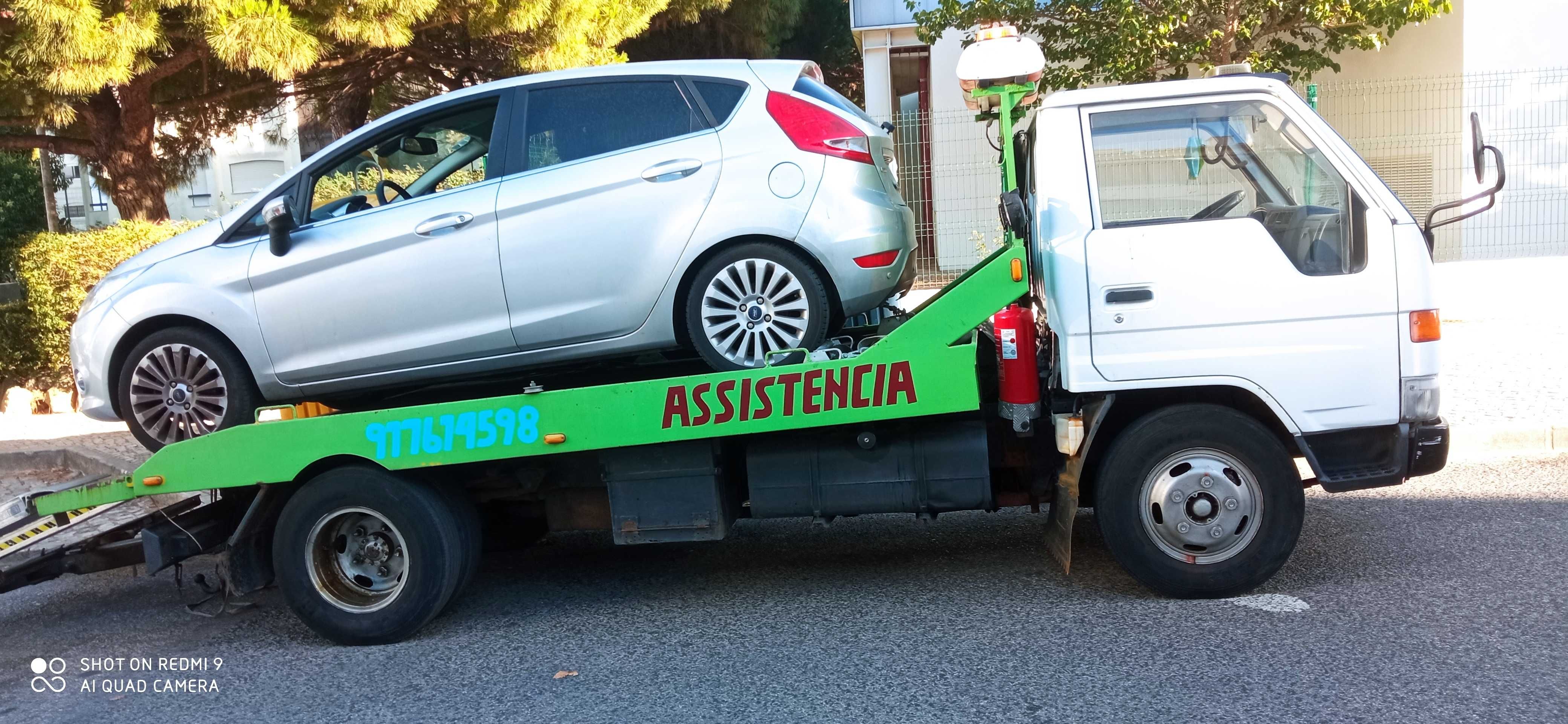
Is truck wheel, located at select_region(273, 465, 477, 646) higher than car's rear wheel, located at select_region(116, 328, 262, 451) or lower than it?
lower

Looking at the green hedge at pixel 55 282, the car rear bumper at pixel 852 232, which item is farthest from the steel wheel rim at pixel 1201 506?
the green hedge at pixel 55 282

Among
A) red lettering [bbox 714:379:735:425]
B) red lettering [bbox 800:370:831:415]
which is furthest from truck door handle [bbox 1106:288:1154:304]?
red lettering [bbox 714:379:735:425]

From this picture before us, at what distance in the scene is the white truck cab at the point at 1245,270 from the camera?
4.80m

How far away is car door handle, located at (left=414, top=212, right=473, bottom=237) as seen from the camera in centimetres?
548

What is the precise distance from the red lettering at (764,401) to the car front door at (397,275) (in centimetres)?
128

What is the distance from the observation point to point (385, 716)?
14.5 ft

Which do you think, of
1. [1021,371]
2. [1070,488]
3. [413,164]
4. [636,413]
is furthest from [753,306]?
[413,164]

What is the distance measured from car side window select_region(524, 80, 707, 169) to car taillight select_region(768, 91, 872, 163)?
1.23 ft

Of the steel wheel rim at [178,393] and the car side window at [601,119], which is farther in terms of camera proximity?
the steel wheel rim at [178,393]

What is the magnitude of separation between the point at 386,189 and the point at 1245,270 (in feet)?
13.1

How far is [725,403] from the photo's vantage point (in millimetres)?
5051

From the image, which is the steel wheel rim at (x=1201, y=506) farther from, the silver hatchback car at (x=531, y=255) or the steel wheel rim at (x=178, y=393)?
the steel wheel rim at (x=178, y=393)

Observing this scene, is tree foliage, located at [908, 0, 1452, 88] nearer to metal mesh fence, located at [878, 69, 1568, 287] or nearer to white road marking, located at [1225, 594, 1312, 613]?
metal mesh fence, located at [878, 69, 1568, 287]

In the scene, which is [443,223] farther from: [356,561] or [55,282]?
[55,282]
